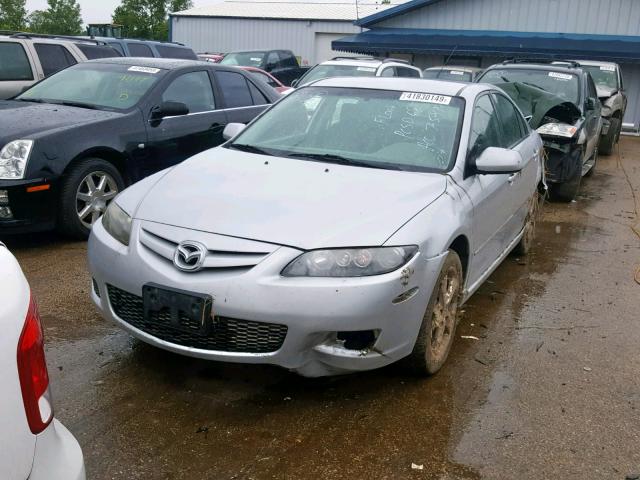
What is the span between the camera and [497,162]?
155 inches

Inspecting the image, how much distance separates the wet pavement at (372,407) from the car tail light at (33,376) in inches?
46.7

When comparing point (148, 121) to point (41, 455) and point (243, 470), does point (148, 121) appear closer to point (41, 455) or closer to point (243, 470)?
point (243, 470)

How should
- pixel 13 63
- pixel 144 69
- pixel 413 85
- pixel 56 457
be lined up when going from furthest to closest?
pixel 13 63 → pixel 144 69 → pixel 413 85 → pixel 56 457

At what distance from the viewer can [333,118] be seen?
4441mm

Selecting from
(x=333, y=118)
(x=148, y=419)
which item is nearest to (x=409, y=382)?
(x=148, y=419)

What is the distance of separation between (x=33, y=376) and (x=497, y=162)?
3.02 metres

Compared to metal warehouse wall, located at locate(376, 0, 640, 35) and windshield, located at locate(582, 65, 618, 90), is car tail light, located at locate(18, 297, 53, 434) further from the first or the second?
metal warehouse wall, located at locate(376, 0, 640, 35)

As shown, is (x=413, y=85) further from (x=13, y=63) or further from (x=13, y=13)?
(x=13, y=13)

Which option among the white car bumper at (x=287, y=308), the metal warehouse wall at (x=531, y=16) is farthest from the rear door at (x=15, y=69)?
the metal warehouse wall at (x=531, y=16)

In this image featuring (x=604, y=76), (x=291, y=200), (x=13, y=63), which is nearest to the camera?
(x=291, y=200)

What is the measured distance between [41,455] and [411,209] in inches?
86.9

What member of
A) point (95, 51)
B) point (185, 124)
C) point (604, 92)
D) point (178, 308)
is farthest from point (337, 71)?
point (178, 308)

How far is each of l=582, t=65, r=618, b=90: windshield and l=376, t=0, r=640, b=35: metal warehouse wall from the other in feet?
23.1

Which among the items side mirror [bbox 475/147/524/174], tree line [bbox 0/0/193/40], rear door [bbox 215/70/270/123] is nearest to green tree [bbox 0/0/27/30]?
tree line [bbox 0/0/193/40]
